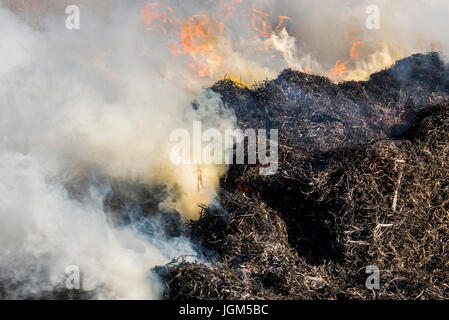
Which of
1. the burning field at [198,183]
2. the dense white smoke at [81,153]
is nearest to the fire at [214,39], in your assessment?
the burning field at [198,183]

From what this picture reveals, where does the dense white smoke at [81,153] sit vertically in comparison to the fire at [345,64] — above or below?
below

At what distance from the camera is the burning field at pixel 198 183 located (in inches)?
212

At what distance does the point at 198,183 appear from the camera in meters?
7.34

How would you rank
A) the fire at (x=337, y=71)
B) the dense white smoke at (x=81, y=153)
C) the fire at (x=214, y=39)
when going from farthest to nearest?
1. the fire at (x=337, y=71)
2. the fire at (x=214, y=39)
3. the dense white smoke at (x=81, y=153)

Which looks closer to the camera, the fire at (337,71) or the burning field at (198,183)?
the burning field at (198,183)

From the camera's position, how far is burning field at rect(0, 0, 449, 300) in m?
5.38

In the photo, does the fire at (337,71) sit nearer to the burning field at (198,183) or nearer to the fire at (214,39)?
the fire at (214,39)

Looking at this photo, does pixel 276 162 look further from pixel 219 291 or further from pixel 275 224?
pixel 219 291

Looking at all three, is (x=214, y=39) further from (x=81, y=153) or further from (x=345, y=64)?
(x=81, y=153)

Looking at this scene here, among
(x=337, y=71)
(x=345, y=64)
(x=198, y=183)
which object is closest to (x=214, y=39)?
(x=337, y=71)

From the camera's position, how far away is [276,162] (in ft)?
23.9

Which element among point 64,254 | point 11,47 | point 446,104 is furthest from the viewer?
point 446,104

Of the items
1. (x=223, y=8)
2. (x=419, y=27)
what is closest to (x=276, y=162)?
(x=223, y=8)
